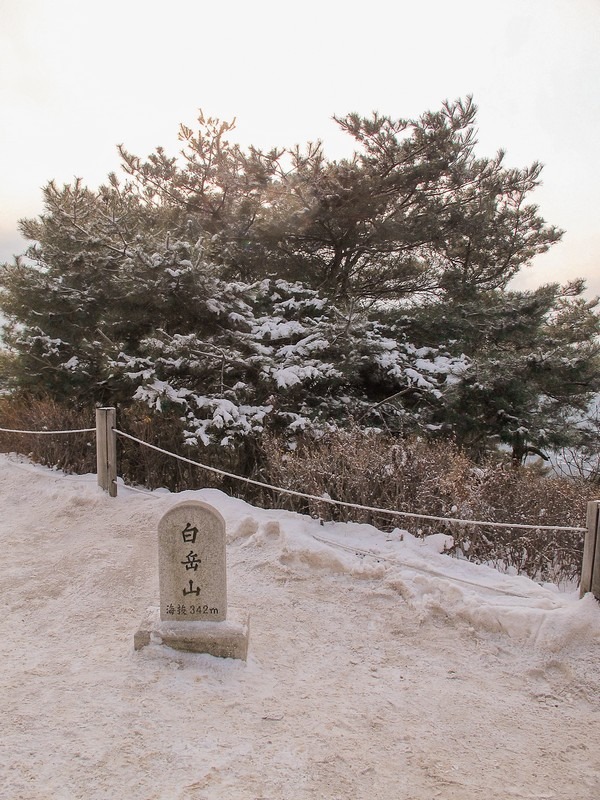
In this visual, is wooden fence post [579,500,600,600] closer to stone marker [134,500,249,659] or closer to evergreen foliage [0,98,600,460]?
stone marker [134,500,249,659]

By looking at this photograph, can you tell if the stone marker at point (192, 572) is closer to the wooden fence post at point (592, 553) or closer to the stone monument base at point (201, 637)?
the stone monument base at point (201, 637)

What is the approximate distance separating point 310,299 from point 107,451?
166 inches

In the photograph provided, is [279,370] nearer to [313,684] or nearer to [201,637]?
[201,637]

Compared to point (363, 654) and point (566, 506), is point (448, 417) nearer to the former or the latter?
point (566, 506)

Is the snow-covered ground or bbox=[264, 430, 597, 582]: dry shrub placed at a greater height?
bbox=[264, 430, 597, 582]: dry shrub

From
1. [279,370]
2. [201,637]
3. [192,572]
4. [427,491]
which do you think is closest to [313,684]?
[201,637]

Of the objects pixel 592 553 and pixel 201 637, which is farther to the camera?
pixel 592 553

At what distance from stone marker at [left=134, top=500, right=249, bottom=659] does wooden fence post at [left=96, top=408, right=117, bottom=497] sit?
3372 mm

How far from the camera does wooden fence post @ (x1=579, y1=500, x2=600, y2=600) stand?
3346 millimetres

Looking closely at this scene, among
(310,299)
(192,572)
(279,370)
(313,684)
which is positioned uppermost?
(310,299)

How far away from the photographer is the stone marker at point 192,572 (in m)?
3.11

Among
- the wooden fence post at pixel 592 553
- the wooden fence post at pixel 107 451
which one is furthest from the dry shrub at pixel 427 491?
the wooden fence post at pixel 592 553

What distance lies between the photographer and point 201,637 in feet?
9.84

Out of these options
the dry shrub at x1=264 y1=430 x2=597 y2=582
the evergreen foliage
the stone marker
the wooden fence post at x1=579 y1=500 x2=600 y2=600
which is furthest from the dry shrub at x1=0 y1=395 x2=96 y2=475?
the wooden fence post at x1=579 y1=500 x2=600 y2=600
